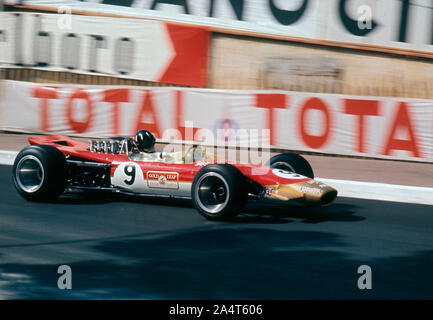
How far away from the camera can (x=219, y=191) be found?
837 centimetres

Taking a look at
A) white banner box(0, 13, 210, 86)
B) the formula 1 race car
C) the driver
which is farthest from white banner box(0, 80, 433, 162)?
the driver

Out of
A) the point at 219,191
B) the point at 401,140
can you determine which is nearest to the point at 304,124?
the point at 401,140

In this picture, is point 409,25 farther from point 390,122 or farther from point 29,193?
point 29,193

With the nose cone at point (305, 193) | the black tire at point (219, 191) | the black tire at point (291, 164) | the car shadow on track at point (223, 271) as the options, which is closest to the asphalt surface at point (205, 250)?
the car shadow on track at point (223, 271)

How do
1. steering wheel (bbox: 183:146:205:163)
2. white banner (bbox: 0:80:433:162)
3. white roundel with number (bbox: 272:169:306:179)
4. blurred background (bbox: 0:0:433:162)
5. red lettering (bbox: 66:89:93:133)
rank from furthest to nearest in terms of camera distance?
red lettering (bbox: 66:89:93:133) → blurred background (bbox: 0:0:433:162) → white banner (bbox: 0:80:433:162) → steering wheel (bbox: 183:146:205:163) → white roundel with number (bbox: 272:169:306:179)

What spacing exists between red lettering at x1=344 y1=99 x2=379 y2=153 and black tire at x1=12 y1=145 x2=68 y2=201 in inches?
284

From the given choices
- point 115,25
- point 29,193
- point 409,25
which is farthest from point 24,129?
point 409,25

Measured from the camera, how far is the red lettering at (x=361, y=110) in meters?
14.4

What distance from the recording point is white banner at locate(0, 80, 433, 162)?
46.8 feet

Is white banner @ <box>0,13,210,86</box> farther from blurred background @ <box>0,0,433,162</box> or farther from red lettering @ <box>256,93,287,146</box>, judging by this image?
red lettering @ <box>256,93,287,146</box>

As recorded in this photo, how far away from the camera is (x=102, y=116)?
1631cm

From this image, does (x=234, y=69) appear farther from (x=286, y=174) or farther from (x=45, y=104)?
(x=286, y=174)

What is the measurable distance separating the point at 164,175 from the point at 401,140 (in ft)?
22.7

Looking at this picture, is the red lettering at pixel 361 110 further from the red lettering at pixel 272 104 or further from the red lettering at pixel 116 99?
the red lettering at pixel 116 99
